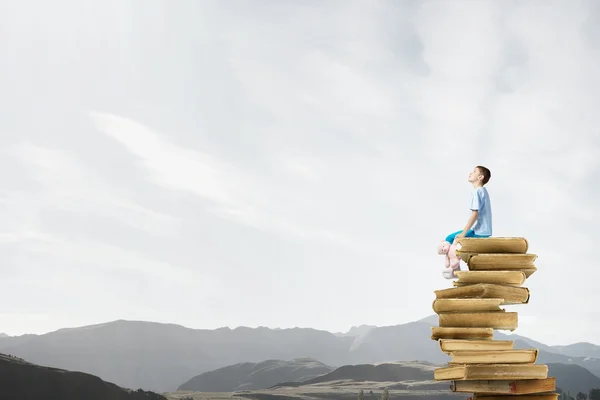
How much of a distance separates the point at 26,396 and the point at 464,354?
12750 centimetres

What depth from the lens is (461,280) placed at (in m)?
13.3

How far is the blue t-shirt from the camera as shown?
13.6 metres

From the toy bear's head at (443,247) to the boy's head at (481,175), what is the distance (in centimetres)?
165

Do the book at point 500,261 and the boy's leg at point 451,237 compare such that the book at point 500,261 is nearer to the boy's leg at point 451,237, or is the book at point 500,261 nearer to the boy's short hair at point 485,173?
the boy's leg at point 451,237

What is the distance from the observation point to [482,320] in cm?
1277

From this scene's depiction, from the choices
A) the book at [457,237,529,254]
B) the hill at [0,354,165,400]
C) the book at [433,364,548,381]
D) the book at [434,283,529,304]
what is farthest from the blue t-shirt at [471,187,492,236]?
the hill at [0,354,165,400]

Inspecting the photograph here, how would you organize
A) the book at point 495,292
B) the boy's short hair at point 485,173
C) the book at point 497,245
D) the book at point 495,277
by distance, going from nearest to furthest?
the book at point 495,292, the book at point 495,277, the book at point 497,245, the boy's short hair at point 485,173

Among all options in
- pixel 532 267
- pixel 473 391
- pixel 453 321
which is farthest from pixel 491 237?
pixel 473 391

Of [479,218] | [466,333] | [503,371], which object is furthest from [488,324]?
[479,218]

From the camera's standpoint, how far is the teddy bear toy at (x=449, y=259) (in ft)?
44.9

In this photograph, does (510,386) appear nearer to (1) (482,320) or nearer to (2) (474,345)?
(2) (474,345)

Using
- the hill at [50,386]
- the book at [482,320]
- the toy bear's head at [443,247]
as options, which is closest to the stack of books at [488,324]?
the book at [482,320]

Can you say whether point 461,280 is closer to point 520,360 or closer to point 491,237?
point 491,237

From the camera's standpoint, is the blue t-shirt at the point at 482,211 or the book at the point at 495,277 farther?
the blue t-shirt at the point at 482,211
